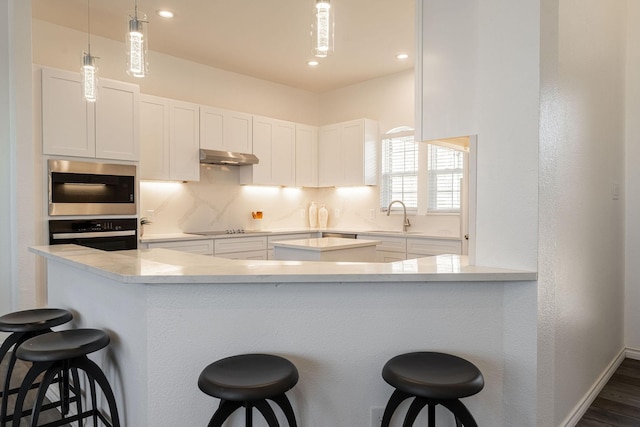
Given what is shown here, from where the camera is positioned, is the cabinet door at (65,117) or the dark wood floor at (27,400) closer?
the dark wood floor at (27,400)

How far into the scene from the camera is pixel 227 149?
5.08m

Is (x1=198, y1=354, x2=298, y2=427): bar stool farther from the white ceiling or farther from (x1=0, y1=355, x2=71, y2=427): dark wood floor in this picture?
the white ceiling

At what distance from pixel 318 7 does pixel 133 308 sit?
1609 millimetres

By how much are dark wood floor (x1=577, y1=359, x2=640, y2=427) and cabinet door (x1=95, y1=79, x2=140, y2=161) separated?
414cm

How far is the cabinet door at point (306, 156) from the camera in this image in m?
5.90

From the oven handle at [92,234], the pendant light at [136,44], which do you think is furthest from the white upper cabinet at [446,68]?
the oven handle at [92,234]

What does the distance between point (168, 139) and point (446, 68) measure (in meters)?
3.41

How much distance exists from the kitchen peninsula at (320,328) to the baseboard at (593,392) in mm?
706

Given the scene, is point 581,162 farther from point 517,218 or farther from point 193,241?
point 193,241

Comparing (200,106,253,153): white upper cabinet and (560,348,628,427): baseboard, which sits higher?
(200,106,253,153): white upper cabinet

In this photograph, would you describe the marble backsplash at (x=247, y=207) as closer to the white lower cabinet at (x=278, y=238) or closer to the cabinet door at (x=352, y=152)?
the cabinet door at (x=352, y=152)

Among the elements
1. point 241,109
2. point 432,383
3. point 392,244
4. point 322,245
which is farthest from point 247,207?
point 432,383

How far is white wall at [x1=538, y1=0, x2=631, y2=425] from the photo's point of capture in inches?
72.3

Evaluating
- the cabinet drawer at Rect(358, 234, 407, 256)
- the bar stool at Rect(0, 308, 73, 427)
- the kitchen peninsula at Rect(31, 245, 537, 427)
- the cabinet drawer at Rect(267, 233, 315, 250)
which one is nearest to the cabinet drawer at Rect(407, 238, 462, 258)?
the cabinet drawer at Rect(358, 234, 407, 256)
